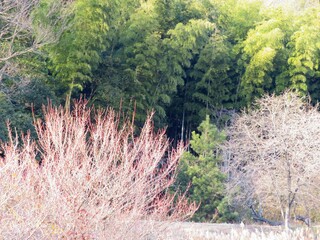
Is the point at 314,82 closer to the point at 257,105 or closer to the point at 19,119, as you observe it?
the point at 257,105

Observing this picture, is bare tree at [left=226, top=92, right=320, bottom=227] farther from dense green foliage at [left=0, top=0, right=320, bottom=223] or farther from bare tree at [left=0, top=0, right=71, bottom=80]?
bare tree at [left=0, top=0, right=71, bottom=80]

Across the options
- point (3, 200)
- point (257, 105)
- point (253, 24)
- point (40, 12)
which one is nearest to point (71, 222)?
point (3, 200)

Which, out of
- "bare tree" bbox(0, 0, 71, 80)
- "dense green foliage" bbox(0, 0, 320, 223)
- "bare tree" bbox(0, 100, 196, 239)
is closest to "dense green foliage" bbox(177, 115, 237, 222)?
"dense green foliage" bbox(0, 0, 320, 223)

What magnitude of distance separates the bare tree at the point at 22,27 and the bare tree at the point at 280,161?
534 centimetres

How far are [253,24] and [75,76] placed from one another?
304 inches

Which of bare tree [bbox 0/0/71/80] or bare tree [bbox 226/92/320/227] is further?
bare tree [bbox 0/0/71/80]

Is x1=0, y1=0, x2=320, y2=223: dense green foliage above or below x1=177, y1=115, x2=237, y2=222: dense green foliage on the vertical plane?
above

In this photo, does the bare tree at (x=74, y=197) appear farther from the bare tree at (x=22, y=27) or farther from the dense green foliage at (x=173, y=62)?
the bare tree at (x=22, y=27)

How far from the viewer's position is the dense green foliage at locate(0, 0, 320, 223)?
14.3 metres

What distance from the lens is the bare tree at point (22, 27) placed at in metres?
13.2

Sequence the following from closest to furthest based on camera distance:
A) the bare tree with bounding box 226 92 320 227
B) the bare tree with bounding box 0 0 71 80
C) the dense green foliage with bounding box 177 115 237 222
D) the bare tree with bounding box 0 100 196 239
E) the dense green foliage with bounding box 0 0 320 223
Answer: the bare tree with bounding box 0 100 196 239 → the bare tree with bounding box 226 92 320 227 → the bare tree with bounding box 0 0 71 80 → the dense green foliage with bounding box 177 115 237 222 → the dense green foliage with bounding box 0 0 320 223

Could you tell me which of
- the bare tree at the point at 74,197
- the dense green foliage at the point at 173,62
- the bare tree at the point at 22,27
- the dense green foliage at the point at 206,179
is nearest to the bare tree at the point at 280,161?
the dense green foliage at the point at 206,179

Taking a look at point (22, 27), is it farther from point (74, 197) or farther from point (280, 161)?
point (74, 197)

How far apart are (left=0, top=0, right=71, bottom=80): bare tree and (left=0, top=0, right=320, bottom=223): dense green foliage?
72 millimetres
